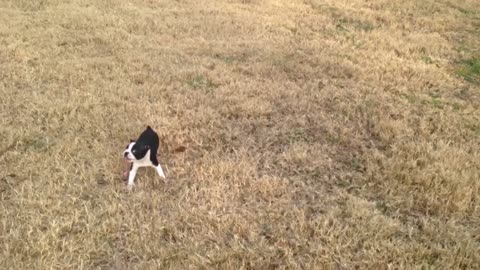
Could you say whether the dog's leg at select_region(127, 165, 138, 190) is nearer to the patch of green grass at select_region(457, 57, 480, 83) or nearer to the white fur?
the white fur

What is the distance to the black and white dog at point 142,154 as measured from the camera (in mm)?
4355

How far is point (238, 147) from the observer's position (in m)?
5.30

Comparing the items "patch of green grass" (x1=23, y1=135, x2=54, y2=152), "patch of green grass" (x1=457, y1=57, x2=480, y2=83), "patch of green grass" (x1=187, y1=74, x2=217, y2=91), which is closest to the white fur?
"patch of green grass" (x1=23, y1=135, x2=54, y2=152)

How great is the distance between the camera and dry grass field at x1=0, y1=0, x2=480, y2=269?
3.74 metres

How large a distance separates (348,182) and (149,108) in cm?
287

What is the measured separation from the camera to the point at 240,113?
6.07 m

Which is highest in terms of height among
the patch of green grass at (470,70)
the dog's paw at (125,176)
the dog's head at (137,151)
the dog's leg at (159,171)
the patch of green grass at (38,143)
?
the dog's head at (137,151)

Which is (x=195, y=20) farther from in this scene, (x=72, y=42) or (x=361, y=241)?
(x=361, y=241)

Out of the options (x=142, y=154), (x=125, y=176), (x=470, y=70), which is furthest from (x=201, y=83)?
(x=470, y=70)

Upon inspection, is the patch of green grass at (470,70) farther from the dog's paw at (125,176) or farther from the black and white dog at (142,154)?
the dog's paw at (125,176)

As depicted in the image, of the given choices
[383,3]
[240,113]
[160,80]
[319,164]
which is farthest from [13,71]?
[383,3]

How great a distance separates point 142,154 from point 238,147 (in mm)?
1321

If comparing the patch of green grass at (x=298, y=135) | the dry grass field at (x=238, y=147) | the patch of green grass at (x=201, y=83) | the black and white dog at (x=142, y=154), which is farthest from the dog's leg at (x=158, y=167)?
the patch of green grass at (x=201, y=83)

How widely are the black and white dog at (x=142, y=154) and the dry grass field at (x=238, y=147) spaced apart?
15 cm
